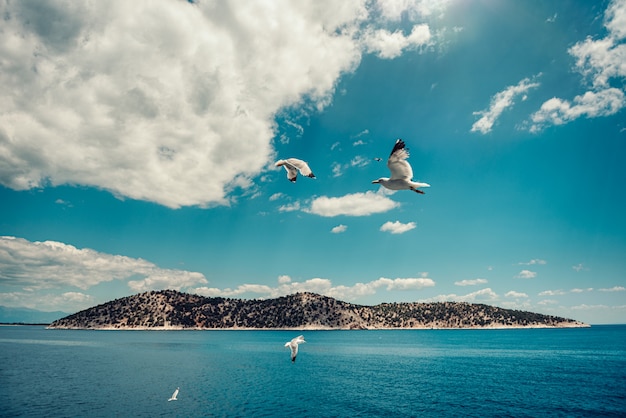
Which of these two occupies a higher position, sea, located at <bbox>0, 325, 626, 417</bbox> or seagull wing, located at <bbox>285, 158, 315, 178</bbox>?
seagull wing, located at <bbox>285, 158, 315, 178</bbox>

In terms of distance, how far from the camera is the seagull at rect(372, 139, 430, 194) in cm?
1602

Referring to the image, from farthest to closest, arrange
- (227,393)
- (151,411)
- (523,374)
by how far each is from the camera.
Answer: (523,374), (227,393), (151,411)

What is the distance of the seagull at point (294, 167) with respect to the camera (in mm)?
16078

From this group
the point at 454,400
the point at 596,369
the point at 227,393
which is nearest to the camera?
the point at 454,400

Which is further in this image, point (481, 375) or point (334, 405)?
point (481, 375)

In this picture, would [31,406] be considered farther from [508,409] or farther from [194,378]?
[508,409]

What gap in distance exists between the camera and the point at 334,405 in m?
48.3

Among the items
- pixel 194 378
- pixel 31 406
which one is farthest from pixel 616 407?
pixel 31 406

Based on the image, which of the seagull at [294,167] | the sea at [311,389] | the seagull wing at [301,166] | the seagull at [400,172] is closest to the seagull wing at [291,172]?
the seagull at [294,167]

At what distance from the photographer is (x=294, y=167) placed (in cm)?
1698

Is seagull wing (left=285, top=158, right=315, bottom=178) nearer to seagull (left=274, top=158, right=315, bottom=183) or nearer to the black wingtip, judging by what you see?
seagull (left=274, top=158, right=315, bottom=183)

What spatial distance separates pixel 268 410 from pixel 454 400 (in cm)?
2649

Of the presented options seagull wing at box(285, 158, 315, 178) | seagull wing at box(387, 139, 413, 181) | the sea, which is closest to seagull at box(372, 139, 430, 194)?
seagull wing at box(387, 139, 413, 181)

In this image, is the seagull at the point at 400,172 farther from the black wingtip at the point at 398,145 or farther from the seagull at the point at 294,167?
the seagull at the point at 294,167
